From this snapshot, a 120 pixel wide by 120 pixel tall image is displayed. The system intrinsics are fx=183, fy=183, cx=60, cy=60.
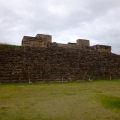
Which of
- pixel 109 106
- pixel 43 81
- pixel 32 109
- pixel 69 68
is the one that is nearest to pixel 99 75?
pixel 69 68

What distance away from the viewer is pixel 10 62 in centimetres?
1274

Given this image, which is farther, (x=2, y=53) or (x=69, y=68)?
(x=69, y=68)

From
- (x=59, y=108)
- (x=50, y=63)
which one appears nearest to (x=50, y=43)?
(x=50, y=63)

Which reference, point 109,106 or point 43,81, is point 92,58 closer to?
point 43,81

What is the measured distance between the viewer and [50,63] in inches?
550

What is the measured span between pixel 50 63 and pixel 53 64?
0.24 meters

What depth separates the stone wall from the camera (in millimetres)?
12484

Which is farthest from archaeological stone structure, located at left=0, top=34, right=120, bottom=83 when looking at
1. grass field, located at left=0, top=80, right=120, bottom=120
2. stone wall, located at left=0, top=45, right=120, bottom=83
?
grass field, located at left=0, top=80, right=120, bottom=120

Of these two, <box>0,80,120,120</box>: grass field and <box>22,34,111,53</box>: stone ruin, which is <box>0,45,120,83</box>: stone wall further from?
<box>0,80,120,120</box>: grass field

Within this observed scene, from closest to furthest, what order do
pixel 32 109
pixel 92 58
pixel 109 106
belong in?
pixel 32 109
pixel 109 106
pixel 92 58

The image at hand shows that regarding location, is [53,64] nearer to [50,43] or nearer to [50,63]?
[50,63]

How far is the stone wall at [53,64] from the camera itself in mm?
12484

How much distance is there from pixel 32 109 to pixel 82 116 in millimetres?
1651

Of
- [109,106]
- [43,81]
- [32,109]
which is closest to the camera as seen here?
[32,109]
